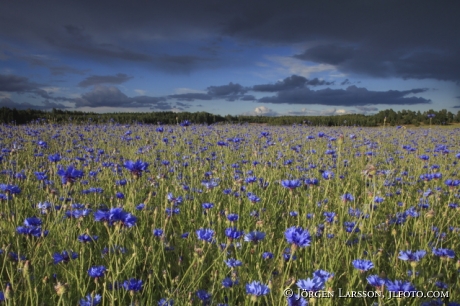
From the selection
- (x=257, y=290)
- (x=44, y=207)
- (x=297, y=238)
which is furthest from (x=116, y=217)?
(x=44, y=207)

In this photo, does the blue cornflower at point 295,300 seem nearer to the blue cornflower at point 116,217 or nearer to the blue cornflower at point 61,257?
the blue cornflower at point 116,217

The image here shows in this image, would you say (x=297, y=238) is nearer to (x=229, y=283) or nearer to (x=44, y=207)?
(x=229, y=283)

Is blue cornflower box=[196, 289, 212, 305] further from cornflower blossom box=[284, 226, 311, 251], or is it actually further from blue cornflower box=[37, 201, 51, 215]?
blue cornflower box=[37, 201, 51, 215]

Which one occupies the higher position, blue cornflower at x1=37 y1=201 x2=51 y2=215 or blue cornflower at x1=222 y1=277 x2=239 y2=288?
blue cornflower at x1=37 y1=201 x2=51 y2=215

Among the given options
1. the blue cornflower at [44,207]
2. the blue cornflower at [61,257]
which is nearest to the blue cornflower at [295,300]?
the blue cornflower at [61,257]

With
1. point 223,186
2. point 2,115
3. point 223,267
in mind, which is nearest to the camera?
point 223,267

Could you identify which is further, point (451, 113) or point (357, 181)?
point (451, 113)

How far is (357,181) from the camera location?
4.68m

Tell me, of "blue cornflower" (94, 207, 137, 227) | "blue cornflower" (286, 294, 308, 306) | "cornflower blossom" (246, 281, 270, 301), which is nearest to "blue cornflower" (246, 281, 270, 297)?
"cornflower blossom" (246, 281, 270, 301)

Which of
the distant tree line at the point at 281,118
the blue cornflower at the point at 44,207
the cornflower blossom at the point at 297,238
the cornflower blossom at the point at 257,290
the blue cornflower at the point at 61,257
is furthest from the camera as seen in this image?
the distant tree line at the point at 281,118

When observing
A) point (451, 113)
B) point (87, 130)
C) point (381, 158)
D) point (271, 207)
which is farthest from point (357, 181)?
point (451, 113)

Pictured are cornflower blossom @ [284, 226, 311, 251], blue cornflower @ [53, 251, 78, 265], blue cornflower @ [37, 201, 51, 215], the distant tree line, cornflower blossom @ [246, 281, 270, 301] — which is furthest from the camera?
the distant tree line

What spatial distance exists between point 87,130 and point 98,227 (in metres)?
9.13

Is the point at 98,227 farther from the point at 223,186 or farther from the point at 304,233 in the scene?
the point at 304,233
